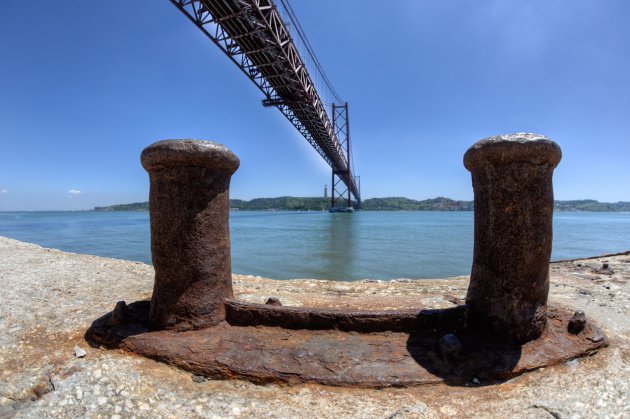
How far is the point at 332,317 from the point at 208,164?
1099mm

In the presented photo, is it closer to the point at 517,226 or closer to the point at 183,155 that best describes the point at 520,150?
the point at 517,226

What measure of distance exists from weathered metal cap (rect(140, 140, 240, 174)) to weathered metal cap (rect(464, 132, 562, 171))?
1.44m

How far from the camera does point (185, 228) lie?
1966 mm

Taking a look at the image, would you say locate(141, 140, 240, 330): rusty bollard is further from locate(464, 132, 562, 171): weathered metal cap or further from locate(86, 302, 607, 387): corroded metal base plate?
locate(464, 132, 562, 171): weathered metal cap

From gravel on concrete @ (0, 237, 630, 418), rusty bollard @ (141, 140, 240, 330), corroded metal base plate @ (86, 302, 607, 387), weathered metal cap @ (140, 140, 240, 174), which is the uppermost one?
weathered metal cap @ (140, 140, 240, 174)

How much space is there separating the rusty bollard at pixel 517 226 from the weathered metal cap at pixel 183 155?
1418mm

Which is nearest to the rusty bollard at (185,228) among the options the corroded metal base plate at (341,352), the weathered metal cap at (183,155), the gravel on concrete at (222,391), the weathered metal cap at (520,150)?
the weathered metal cap at (183,155)

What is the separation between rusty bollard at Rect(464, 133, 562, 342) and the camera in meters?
1.76

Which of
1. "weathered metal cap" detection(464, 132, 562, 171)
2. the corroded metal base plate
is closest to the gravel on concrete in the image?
the corroded metal base plate

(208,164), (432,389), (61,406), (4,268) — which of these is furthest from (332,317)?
(4,268)

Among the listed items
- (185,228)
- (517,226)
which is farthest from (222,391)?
(517,226)

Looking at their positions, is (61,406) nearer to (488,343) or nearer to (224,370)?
(224,370)

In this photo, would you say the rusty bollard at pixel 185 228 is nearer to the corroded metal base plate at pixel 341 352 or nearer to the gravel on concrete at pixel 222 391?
the corroded metal base plate at pixel 341 352

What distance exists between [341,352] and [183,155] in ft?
4.32
